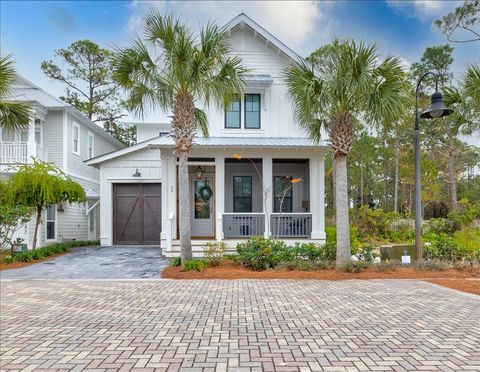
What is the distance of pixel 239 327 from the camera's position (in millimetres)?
5082

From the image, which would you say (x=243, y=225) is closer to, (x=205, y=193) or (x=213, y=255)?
(x=205, y=193)

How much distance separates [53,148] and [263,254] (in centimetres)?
1156

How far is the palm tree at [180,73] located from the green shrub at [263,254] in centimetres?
163

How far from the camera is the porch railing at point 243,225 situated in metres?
12.7

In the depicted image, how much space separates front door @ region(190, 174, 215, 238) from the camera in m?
14.2

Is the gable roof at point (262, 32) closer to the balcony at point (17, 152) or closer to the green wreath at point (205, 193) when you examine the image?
the green wreath at point (205, 193)

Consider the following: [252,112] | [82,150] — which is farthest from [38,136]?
[252,112]

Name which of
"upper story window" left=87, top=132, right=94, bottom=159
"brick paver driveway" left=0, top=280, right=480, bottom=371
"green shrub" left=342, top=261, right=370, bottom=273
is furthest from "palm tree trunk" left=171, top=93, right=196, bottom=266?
"upper story window" left=87, top=132, right=94, bottom=159

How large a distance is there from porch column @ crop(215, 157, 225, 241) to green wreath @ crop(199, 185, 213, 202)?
163 cm

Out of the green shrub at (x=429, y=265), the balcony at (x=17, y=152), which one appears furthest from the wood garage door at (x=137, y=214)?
the green shrub at (x=429, y=265)

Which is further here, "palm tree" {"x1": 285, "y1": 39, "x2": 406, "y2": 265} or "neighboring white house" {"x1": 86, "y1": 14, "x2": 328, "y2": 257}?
"neighboring white house" {"x1": 86, "y1": 14, "x2": 328, "y2": 257}

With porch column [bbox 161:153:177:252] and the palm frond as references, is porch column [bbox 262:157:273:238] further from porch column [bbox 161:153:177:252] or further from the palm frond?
the palm frond

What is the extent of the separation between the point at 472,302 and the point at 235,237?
7.60 meters

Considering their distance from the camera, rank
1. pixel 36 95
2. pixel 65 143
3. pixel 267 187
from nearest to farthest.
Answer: pixel 267 187 → pixel 36 95 → pixel 65 143
